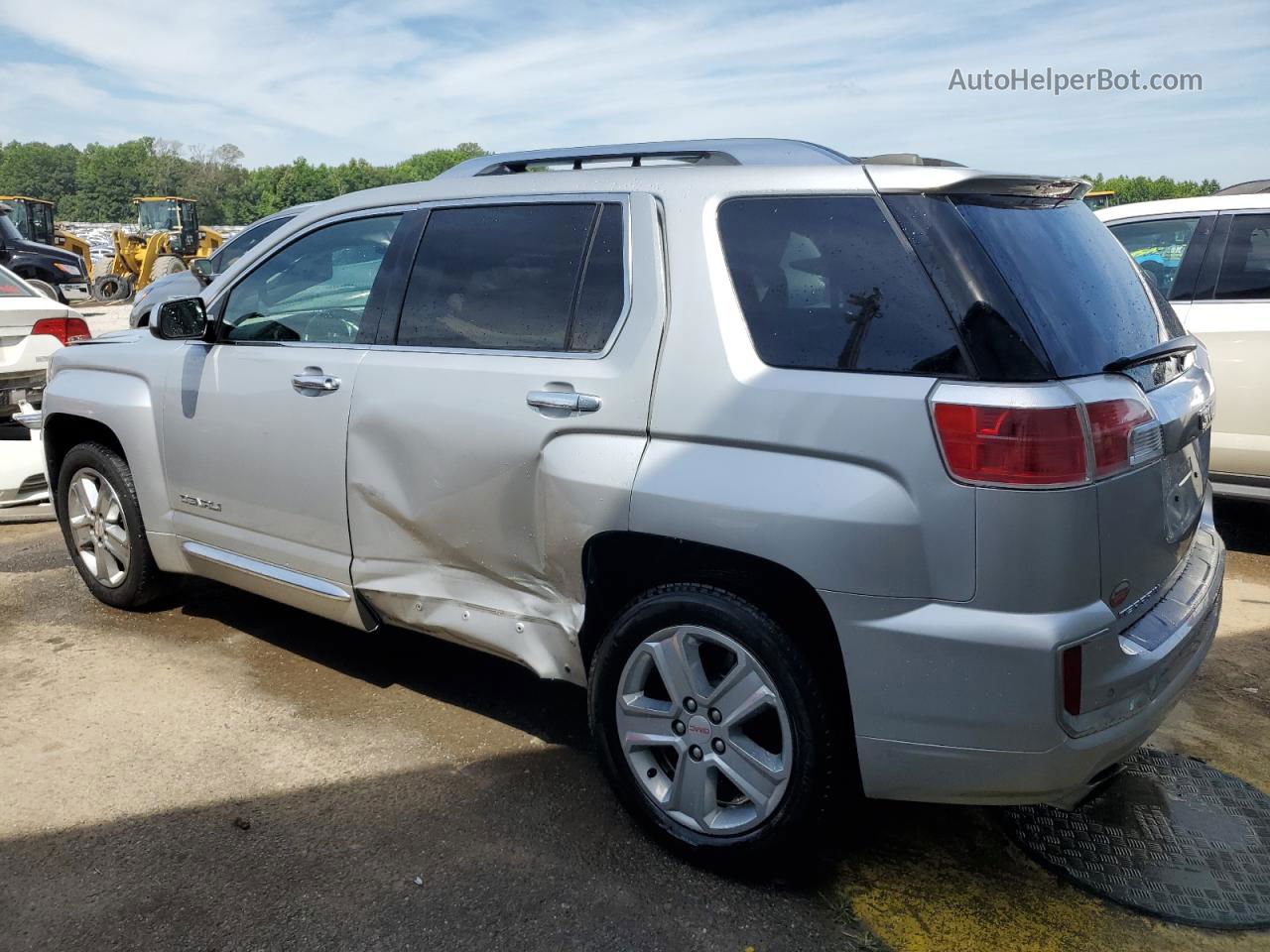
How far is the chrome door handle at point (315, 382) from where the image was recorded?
3.55 metres

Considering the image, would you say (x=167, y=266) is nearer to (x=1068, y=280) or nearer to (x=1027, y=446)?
(x=1068, y=280)

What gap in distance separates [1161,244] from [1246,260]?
499 millimetres

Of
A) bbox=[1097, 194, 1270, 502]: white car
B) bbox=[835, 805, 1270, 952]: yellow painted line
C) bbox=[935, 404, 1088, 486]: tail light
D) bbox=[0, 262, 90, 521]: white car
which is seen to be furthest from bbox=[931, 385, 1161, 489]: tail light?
bbox=[0, 262, 90, 521]: white car

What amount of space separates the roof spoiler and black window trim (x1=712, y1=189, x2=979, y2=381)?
0.05 meters

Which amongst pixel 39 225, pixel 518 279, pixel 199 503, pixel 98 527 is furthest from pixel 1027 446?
pixel 39 225

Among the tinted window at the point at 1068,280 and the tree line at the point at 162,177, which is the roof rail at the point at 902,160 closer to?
the tinted window at the point at 1068,280

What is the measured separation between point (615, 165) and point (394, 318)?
0.89 m

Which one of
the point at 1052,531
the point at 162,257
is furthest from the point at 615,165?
the point at 162,257

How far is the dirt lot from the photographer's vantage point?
2615 mm

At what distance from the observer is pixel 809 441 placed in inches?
97.3

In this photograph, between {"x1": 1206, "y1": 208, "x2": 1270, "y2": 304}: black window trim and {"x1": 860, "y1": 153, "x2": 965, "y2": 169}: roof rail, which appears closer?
{"x1": 860, "y1": 153, "x2": 965, "y2": 169}: roof rail

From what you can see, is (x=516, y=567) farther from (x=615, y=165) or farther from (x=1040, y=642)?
(x=1040, y=642)

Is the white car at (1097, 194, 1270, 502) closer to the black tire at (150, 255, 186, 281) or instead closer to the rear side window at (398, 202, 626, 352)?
the rear side window at (398, 202, 626, 352)

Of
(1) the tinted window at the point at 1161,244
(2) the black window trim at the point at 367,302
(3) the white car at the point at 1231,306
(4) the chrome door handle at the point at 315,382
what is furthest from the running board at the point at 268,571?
(1) the tinted window at the point at 1161,244
